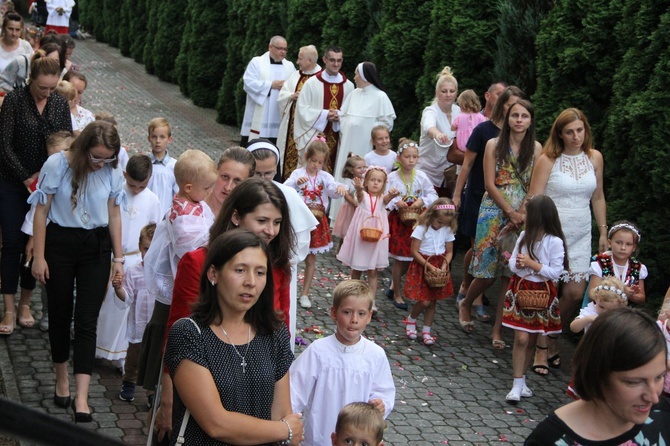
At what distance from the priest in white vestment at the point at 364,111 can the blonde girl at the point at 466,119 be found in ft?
6.02

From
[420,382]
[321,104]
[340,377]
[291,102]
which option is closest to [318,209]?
[420,382]

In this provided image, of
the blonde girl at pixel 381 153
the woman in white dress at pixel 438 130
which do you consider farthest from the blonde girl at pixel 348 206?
the woman in white dress at pixel 438 130

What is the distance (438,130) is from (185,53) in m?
13.2

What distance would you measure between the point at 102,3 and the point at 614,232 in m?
27.6

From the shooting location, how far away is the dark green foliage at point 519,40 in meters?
10.7

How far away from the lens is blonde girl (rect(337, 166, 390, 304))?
952 centimetres

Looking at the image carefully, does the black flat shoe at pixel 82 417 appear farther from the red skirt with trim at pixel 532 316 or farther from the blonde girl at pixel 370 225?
the blonde girl at pixel 370 225

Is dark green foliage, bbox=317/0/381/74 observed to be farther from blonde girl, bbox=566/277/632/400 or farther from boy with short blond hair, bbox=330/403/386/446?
boy with short blond hair, bbox=330/403/386/446

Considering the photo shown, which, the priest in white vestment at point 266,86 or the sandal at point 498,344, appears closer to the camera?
the sandal at point 498,344

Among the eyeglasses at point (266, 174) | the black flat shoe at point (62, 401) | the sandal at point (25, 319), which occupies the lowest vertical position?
the sandal at point (25, 319)

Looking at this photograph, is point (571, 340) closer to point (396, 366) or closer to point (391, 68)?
point (396, 366)

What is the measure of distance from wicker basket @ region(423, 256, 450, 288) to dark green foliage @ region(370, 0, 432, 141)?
4340 mm

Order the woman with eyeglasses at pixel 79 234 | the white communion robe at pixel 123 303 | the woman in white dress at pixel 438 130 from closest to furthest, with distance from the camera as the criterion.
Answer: the woman with eyeglasses at pixel 79 234 < the white communion robe at pixel 123 303 < the woman in white dress at pixel 438 130

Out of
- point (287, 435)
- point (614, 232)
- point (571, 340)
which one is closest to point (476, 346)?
point (571, 340)
